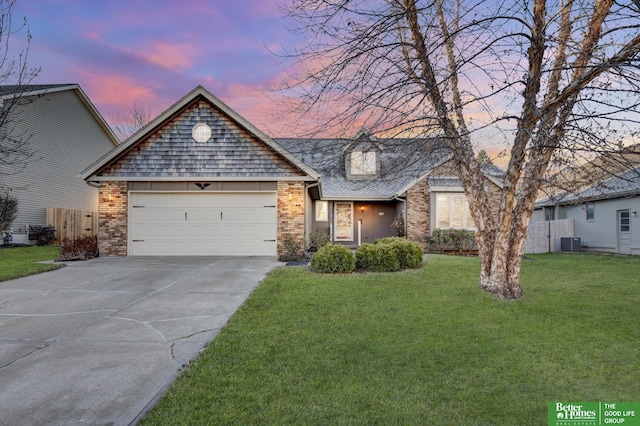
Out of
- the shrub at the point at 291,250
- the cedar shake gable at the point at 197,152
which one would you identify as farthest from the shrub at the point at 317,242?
the cedar shake gable at the point at 197,152

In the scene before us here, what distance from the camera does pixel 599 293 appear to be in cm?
781

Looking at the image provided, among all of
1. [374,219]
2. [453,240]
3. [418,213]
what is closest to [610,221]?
[453,240]

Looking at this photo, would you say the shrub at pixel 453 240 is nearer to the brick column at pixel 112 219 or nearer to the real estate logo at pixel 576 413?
the brick column at pixel 112 219

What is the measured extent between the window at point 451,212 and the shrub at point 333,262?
8310mm

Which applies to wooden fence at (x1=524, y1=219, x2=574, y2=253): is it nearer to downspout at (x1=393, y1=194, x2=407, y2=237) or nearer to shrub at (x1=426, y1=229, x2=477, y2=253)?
shrub at (x1=426, y1=229, x2=477, y2=253)

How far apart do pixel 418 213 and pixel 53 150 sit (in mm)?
19807

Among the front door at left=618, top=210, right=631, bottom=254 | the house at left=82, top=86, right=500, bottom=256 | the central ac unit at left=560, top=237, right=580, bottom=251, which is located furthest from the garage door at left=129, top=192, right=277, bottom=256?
the front door at left=618, top=210, right=631, bottom=254

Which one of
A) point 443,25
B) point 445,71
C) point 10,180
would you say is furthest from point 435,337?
point 10,180

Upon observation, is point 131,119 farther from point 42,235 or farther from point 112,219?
point 112,219

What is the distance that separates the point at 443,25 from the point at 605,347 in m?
5.55

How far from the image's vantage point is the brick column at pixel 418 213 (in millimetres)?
17422

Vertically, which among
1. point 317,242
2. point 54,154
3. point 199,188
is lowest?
point 317,242

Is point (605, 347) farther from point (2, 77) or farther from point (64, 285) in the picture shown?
point (2, 77)

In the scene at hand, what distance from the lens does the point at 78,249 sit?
12.9 meters
